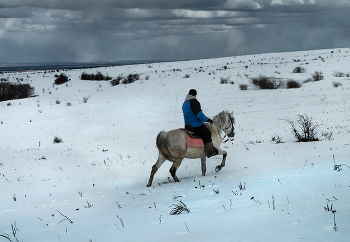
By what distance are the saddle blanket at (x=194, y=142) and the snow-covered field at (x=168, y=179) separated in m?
0.81

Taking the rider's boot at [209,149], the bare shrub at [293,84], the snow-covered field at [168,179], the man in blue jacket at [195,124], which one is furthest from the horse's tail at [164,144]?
the bare shrub at [293,84]

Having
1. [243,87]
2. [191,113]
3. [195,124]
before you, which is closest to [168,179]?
[195,124]

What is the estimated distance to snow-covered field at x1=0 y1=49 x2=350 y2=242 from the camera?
4.27 metres

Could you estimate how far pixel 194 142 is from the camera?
7.66 meters

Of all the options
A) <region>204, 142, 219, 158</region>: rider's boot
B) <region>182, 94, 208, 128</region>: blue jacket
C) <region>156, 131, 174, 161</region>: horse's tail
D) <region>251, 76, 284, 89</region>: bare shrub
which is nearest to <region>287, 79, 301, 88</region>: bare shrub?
<region>251, 76, 284, 89</region>: bare shrub

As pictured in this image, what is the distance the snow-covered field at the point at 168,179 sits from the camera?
427cm

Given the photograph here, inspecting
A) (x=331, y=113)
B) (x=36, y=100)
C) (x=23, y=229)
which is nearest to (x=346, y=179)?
(x=23, y=229)

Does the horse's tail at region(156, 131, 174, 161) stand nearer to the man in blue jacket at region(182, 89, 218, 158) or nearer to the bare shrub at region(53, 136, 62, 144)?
the man in blue jacket at region(182, 89, 218, 158)

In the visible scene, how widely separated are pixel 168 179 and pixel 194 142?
4.51 ft

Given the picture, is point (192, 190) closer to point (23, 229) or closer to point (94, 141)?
point (23, 229)

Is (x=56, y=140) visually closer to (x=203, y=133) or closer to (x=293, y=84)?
(x=203, y=133)

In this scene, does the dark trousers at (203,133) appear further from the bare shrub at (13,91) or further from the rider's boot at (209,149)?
the bare shrub at (13,91)

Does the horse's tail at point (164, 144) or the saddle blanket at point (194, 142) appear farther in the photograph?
the saddle blanket at point (194, 142)

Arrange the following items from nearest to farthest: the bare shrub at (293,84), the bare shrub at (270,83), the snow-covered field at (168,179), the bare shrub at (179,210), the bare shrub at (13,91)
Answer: the snow-covered field at (168,179) < the bare shrub at (179,210) < the bare shrub at (293,84) < the bare shrub at (270,83) < the bare shrub at (13,91)
